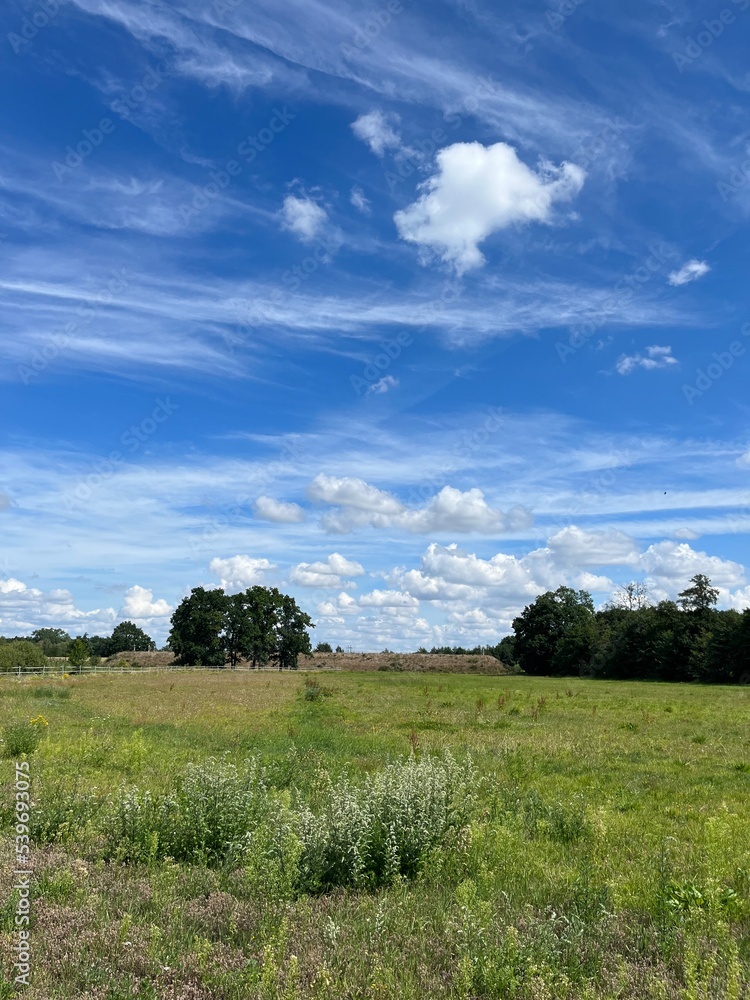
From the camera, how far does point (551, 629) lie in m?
120

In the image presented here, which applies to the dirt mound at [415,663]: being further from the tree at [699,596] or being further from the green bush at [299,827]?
the green bush at [299,827]

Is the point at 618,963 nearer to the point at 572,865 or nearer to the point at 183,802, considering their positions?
the point at 572,865

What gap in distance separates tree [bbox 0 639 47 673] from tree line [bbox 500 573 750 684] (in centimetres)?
7408

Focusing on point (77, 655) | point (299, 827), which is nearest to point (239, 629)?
point (77, 655)

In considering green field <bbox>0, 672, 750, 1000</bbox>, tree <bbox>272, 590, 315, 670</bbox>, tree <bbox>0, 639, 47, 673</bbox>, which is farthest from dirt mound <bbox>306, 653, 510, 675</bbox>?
green field <bbox>0, 672, 750, 1000</bbox>

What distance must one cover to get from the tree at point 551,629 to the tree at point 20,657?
75901 mm

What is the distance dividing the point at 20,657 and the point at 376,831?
289 ft

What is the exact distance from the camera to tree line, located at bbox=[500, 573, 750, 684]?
76938mm

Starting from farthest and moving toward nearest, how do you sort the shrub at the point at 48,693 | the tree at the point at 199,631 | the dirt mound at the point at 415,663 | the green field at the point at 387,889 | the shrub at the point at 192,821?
the tree at the point at 199,631 < the dirt mound at the point at 415,663 < the shrub at the point at 48,693 < the shrub at the point at 192,821 < the green field at the point at 387,889

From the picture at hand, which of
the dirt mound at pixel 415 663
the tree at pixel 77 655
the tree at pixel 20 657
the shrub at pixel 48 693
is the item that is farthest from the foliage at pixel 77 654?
the shrub at pixel 48 693

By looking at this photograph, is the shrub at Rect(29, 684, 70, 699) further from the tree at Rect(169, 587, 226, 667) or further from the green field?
the tree at Rect(169, 587, 226, 667)

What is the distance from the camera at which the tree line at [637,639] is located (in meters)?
76.9

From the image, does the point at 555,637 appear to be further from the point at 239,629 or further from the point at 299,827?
the point at 299,827

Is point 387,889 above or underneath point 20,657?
above
